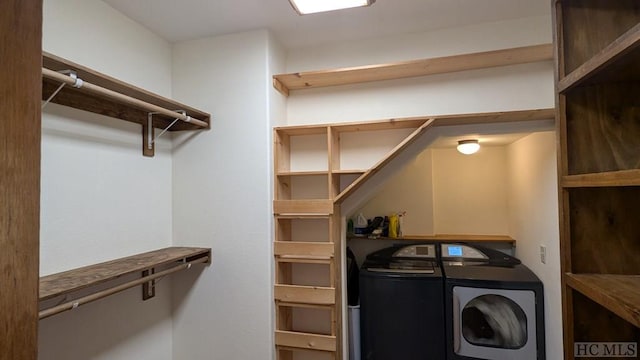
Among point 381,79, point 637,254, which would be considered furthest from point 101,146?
point 637,254

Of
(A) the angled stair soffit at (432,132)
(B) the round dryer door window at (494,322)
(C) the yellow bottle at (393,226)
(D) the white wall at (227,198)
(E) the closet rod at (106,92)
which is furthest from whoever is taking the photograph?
(C) the yellow bottle at (393,226)

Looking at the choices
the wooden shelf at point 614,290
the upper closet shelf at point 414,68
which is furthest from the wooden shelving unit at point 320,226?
the wooden shelf at point 614,290

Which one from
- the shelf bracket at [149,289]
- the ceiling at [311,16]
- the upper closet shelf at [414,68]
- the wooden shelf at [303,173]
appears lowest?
the shelf bracket at [149,289]

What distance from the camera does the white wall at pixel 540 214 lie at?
2055mm

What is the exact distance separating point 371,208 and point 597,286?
251 cm

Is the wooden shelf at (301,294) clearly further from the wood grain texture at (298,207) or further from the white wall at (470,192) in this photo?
the white wall at (470,192)

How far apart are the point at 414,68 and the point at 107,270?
1.98m

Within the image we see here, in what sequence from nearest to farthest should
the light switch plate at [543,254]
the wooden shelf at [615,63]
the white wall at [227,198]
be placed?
1. the wooden shelf at [615,63]
2. the white wall at [227,198]
3. the light switch plate at [543,254]

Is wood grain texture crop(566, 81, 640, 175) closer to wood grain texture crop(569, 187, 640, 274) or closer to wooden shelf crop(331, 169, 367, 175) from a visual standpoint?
wood grain texture crop(569, 187, 640, 274)

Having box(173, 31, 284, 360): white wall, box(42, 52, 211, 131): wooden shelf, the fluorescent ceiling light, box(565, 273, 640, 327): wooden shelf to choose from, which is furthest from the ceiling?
box(565, 273, 640, 327): wooden shelf

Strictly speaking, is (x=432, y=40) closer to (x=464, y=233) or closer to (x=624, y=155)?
(x=624, y=155)

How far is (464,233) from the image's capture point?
10.7ft

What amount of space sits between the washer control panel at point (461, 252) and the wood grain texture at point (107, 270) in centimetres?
196

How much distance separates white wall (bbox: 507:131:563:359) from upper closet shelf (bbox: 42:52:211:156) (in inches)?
86.4
